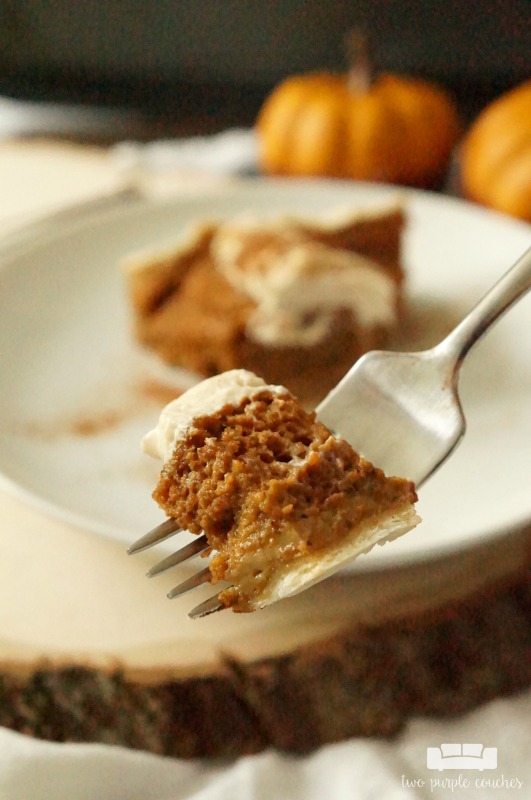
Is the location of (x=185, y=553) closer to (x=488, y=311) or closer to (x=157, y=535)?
(x=157, y=535)

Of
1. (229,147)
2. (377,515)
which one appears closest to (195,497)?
(377,515)

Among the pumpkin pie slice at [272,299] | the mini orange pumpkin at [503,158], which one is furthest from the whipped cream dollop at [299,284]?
the mini orange pumpkin at [503,158]

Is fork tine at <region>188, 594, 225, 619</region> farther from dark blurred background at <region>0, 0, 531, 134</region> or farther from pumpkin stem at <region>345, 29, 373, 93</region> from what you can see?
dark blurred background at <region>0, 0, 531, 134</region>

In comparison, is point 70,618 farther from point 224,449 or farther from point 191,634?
point 224,449

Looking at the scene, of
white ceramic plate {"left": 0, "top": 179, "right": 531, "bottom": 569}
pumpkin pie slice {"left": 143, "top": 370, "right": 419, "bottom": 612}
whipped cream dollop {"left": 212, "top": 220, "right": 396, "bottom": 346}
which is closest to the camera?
pumpkin pie slice {"left": 143, "top": 370, "right": 419, "bottom": 612}

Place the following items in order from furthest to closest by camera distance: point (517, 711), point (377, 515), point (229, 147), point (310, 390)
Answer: point (229, 147), point (310, 390), point (517, 711), point (377, 515)

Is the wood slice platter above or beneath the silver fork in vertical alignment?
beneath

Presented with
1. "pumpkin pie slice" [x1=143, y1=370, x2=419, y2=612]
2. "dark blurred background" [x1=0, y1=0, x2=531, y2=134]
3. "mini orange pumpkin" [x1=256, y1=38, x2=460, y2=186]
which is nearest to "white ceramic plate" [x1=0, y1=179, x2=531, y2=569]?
"pumpkin pie slice" [x1=143, y1=370, x2=419, y2=612]
